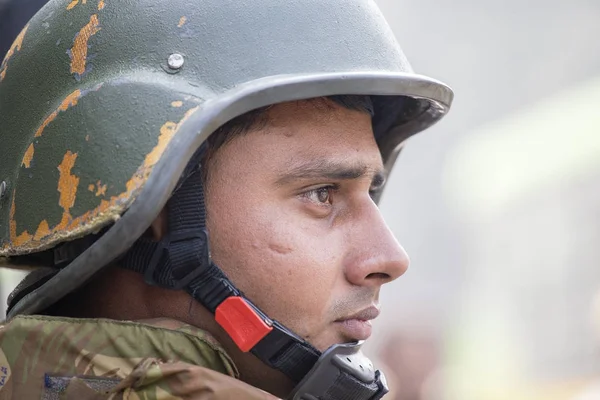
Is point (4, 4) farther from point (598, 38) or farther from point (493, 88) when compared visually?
point (598, 38)

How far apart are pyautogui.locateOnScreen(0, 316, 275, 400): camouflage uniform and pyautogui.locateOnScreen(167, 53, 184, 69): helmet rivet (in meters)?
0.54

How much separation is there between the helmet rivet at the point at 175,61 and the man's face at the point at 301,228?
198 millimetres

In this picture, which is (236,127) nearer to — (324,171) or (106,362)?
(324,171)

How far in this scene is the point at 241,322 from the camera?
6.00 ft

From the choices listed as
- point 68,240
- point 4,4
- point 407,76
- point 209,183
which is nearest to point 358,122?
point 407,76

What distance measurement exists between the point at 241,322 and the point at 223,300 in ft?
0.19

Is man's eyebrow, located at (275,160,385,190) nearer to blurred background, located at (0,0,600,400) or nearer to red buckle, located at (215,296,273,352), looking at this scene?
red buckle, located at (215,296,273,352)

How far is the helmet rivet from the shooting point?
6.20 feet

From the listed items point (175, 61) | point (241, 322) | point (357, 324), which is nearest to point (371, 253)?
point (357, 324)

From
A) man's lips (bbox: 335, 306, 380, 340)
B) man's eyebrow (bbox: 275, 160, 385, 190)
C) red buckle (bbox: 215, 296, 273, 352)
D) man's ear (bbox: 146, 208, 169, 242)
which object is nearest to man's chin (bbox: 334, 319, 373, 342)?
man's lips (bbox: 335, 306, 380, 340)

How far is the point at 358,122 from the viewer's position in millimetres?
2062

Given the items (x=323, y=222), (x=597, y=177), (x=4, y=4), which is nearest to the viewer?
(x=323, y=222)

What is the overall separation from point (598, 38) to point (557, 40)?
0.24m

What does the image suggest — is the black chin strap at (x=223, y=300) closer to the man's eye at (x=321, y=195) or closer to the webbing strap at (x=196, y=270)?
the webbing strap at (x=196, y=270)
